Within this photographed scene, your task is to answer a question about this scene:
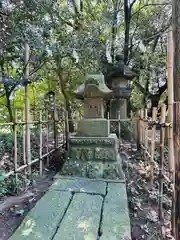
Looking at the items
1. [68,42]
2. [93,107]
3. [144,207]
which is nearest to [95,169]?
[144,207]

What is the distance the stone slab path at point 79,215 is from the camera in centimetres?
200

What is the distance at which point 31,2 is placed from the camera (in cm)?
Answer: 375

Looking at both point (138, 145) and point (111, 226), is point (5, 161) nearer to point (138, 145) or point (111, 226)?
point (111, 226)

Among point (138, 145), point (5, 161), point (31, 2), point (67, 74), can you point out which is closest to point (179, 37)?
point (31, 2)

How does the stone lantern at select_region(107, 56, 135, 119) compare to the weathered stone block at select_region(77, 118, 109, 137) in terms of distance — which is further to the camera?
the stone lantern at select_region(107, 56, 135, 119)

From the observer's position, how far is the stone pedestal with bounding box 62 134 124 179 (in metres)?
3.75

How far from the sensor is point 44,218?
2291 millimetres

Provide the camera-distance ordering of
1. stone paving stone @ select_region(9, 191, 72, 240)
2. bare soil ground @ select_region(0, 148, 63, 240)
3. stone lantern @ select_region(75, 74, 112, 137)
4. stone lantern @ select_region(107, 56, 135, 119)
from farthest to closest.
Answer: stone lantern @ select_region(107, 56, 135, 119), stone lantern @ select_region(75, 74, 112, 137), bare soil ground @ select_region(0, 148, 63, 240), stone paving stone @ select_region(9, 191, 72, 240)

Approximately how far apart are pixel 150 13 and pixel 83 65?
238 inches

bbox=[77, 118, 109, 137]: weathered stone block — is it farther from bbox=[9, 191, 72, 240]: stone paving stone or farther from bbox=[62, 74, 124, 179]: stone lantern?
bbox=[9, 191, 72, 240]: stone paving stone

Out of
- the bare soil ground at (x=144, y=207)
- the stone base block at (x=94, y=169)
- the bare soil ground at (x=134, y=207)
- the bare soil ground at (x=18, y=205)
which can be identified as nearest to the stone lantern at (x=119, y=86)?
the bare soil ground at (x=144, y=207)

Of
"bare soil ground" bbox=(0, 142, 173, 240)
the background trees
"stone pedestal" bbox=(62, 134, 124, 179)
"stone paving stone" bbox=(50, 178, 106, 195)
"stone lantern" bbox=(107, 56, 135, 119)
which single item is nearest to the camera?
"bare soil ground" bbox=(0, 142, 173, 240)

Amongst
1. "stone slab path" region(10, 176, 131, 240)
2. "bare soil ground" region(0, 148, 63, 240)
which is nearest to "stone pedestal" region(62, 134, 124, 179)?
"stone slab path" region(10, 176, 131, 240)

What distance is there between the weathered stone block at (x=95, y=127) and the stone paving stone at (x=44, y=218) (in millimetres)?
1569
